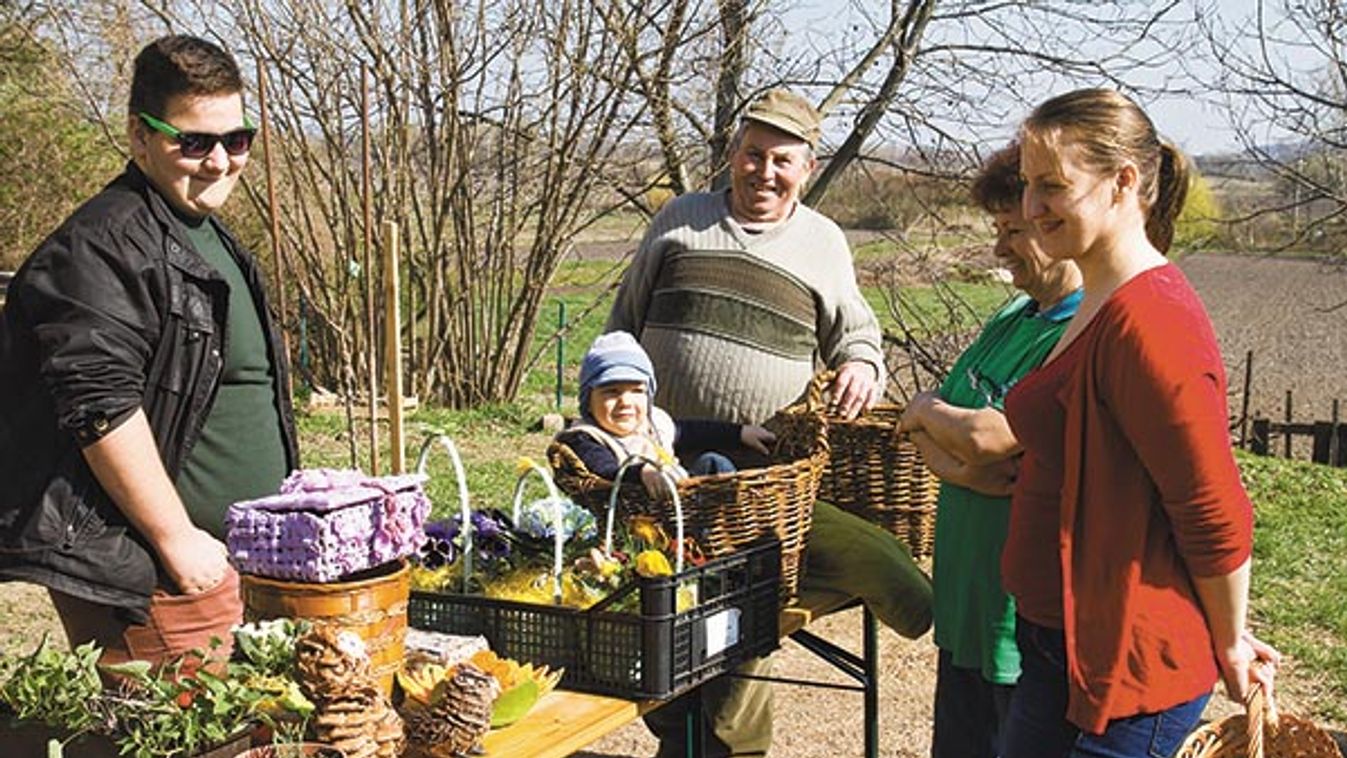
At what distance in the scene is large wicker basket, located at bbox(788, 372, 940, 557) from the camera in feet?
11.3

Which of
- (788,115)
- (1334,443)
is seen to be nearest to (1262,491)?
(1334,443)

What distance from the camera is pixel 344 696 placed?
2033 millimetres

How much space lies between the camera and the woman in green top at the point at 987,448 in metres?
2.72

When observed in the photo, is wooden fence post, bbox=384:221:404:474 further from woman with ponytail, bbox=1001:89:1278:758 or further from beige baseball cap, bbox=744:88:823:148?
woman with ponytail, bbox=1001:89:1278:758

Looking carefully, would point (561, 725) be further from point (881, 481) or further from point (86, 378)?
point (881, 481)

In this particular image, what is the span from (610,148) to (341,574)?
8.14 meters

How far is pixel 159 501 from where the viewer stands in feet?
7.95

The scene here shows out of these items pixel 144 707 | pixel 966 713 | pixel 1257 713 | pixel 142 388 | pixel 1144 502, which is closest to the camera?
pixel 144 707

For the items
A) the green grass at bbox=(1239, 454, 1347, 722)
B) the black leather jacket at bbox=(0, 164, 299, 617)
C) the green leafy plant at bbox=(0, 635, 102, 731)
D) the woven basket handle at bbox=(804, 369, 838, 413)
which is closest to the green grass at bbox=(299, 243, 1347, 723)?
the green grass at bbox=(1239, 454, 1347, 722)

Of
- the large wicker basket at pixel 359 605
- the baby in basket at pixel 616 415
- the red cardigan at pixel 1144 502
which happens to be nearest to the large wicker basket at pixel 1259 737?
the red cardigan at pixel 1144 502

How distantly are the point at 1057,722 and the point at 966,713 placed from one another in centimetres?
75

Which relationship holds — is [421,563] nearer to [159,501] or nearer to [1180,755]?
[159,501]

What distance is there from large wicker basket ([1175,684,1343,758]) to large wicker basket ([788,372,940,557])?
115 centimetres

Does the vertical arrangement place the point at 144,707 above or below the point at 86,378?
below
